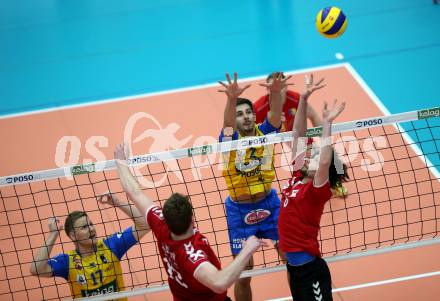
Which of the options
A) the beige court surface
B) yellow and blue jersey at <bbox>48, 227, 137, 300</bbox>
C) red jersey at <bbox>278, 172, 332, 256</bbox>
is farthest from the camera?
the beige court surface

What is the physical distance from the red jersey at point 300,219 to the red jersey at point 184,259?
995 mm

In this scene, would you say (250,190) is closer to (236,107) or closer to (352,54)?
(236,107)

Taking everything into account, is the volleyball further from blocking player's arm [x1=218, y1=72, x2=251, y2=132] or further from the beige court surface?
blocking player's arm [x1=218, y1=72, x2=251, y2=132]

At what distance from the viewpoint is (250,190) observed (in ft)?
24.8

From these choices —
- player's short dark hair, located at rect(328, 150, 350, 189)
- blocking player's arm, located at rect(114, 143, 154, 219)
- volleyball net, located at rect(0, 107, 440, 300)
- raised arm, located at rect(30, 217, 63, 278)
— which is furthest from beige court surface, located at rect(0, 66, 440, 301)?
player's short dark hair, located at rect(328, 150, 350, 189)

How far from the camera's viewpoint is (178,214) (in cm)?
527

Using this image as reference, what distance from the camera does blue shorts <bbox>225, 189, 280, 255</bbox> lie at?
299 inches

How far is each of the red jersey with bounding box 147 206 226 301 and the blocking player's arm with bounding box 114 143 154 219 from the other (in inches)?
6.1

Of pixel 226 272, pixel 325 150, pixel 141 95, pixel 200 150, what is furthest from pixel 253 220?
pixel 141 95

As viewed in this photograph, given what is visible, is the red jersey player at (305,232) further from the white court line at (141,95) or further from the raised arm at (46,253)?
the white court line at (141,95)

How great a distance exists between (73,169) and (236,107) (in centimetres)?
191

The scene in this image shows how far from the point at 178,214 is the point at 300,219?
153cm

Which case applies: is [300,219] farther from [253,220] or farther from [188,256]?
[188,256]

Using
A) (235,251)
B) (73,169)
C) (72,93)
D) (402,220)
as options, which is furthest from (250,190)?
(72,93)
